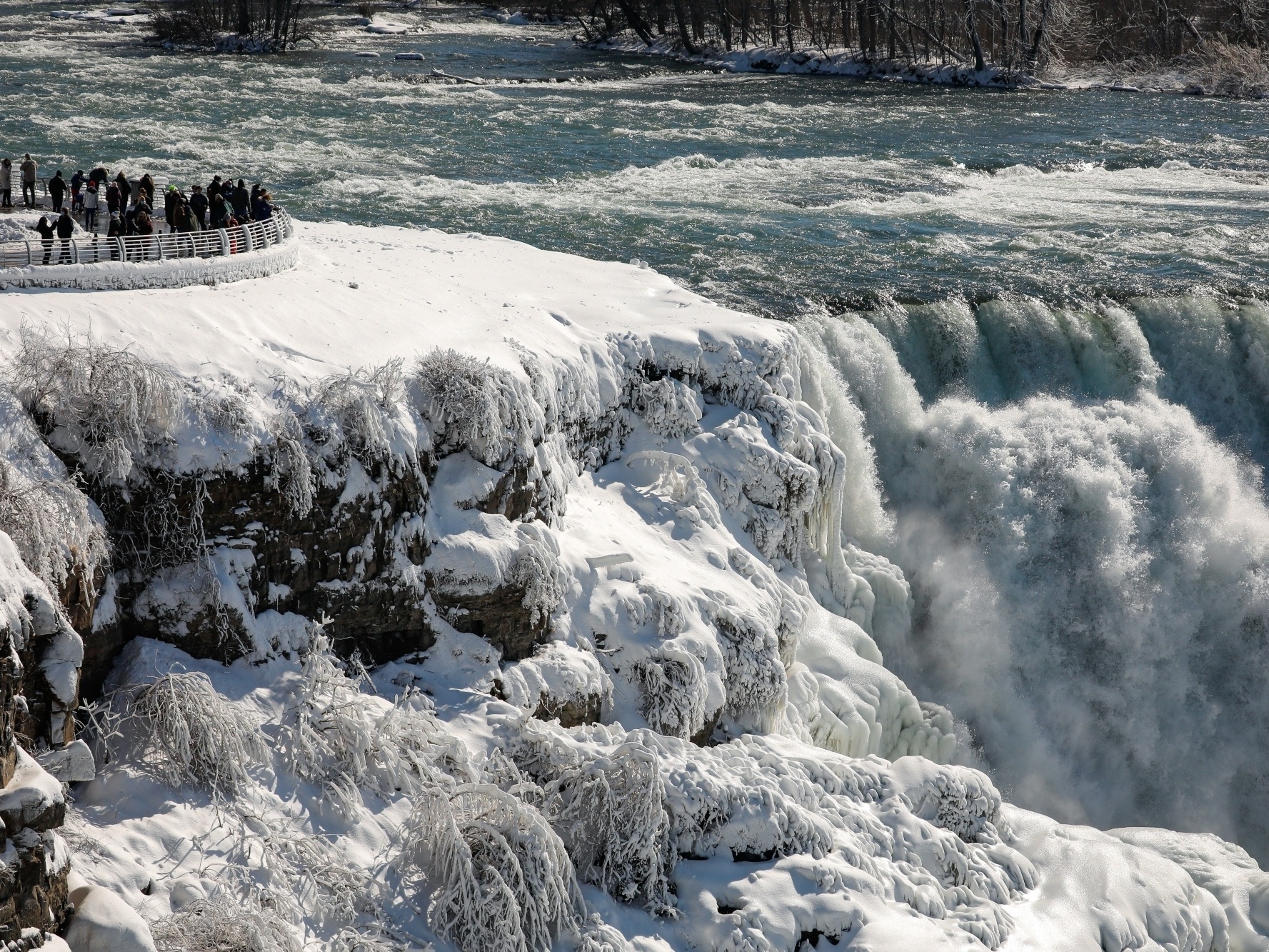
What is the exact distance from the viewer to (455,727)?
49.2ft

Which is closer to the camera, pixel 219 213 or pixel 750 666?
pixel 750 666

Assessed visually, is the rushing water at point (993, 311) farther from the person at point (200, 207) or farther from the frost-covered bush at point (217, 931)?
the frost-covered bush at point (217, 931)

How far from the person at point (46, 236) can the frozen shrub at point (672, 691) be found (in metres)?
9.39

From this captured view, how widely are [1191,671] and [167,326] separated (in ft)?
58.3

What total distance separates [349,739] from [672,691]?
4.61 metres

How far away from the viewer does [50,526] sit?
40.7 ft

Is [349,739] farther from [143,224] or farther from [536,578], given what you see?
[143,224]

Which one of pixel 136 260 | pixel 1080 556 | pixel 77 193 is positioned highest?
pixel 77 193

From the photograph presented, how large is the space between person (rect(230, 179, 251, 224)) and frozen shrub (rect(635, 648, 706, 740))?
10.2 meters

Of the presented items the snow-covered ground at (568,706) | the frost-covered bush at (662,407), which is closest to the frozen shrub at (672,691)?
the snow-covered ground at (568,706)

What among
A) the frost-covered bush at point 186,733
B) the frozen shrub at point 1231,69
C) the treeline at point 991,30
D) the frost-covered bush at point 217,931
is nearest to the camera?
the frost-covered bush at point 217,931

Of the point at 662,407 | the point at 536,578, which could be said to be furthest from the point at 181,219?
the point at 536,578

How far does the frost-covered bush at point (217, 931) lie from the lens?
11.3 meters

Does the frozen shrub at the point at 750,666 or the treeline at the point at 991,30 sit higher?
the treeline at the point at 991,30
